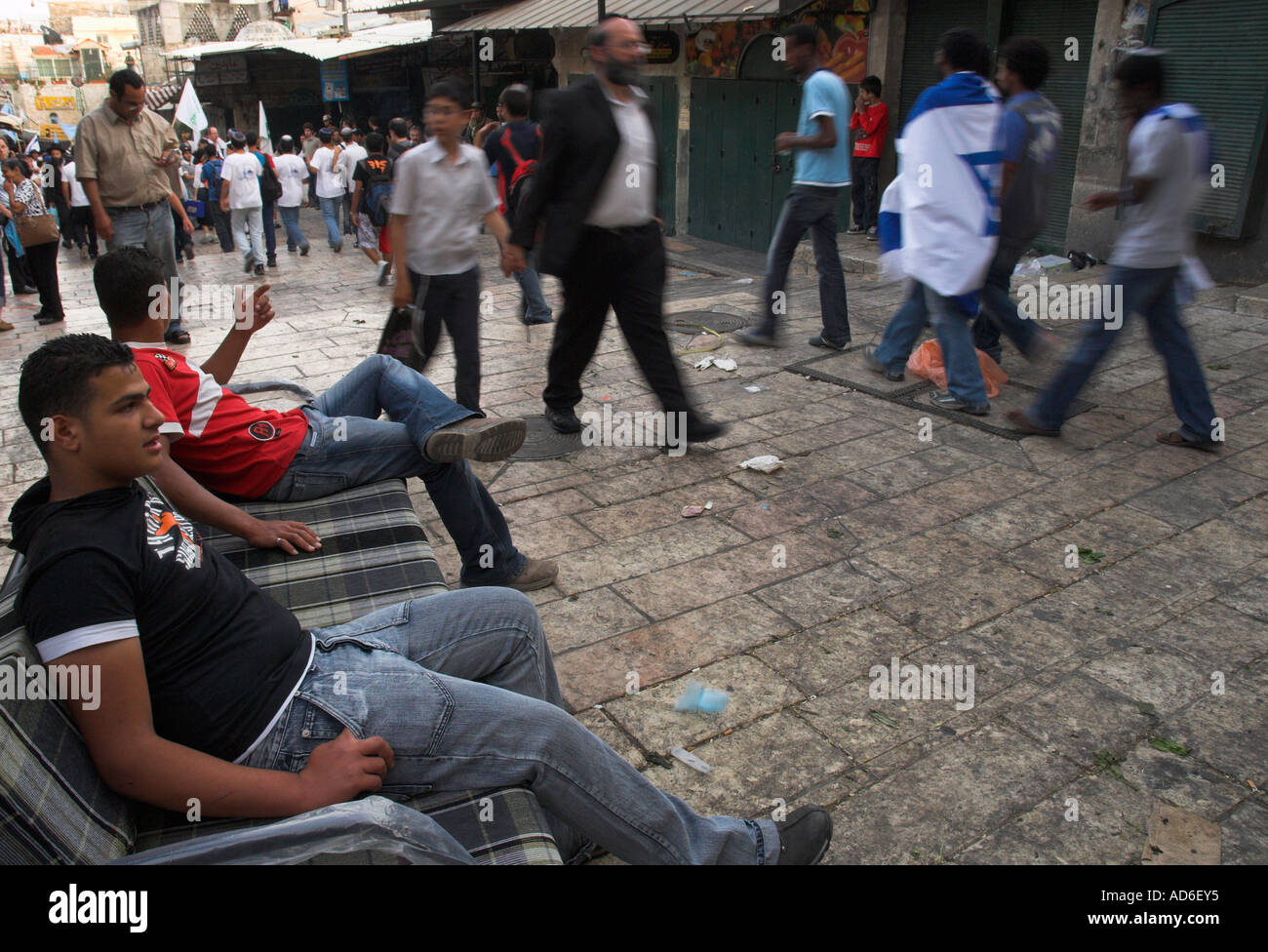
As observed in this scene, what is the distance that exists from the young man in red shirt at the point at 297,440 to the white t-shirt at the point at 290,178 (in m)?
10.4

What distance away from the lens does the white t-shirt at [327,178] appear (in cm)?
1390

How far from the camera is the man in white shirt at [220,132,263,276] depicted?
38.0 feet

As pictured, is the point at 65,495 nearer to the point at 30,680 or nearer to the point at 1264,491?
the point at 30,680

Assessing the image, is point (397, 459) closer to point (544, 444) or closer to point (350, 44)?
point (544, 444)

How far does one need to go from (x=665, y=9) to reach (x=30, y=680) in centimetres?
1154

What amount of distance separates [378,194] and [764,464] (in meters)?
8.51

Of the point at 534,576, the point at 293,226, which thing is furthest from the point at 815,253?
the point at 293,226

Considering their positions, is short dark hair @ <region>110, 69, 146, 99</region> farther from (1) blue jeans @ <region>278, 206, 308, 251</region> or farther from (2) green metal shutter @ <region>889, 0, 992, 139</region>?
(2) green metal shutter @ <region>889, 0, 992, 139</region>

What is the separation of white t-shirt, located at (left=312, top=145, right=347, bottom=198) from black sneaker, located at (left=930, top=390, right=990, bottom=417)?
430 inches

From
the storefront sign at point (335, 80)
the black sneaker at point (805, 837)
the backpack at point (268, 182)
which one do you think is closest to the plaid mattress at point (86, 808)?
the black sneaker at point (805, 837)

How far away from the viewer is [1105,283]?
4848mm

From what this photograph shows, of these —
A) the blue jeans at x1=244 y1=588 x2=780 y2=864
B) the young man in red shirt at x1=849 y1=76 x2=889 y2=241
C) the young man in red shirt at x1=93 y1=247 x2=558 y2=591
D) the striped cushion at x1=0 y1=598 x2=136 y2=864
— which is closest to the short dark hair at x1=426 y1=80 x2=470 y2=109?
the young man in red shirt at x1=93 y1=247 x2=558 y2=591

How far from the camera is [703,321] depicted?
805 cm

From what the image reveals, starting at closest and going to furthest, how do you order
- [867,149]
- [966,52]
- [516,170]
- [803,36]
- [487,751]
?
[487,751]
[966,52]
[803,36]
[516,170]
[867,149]
